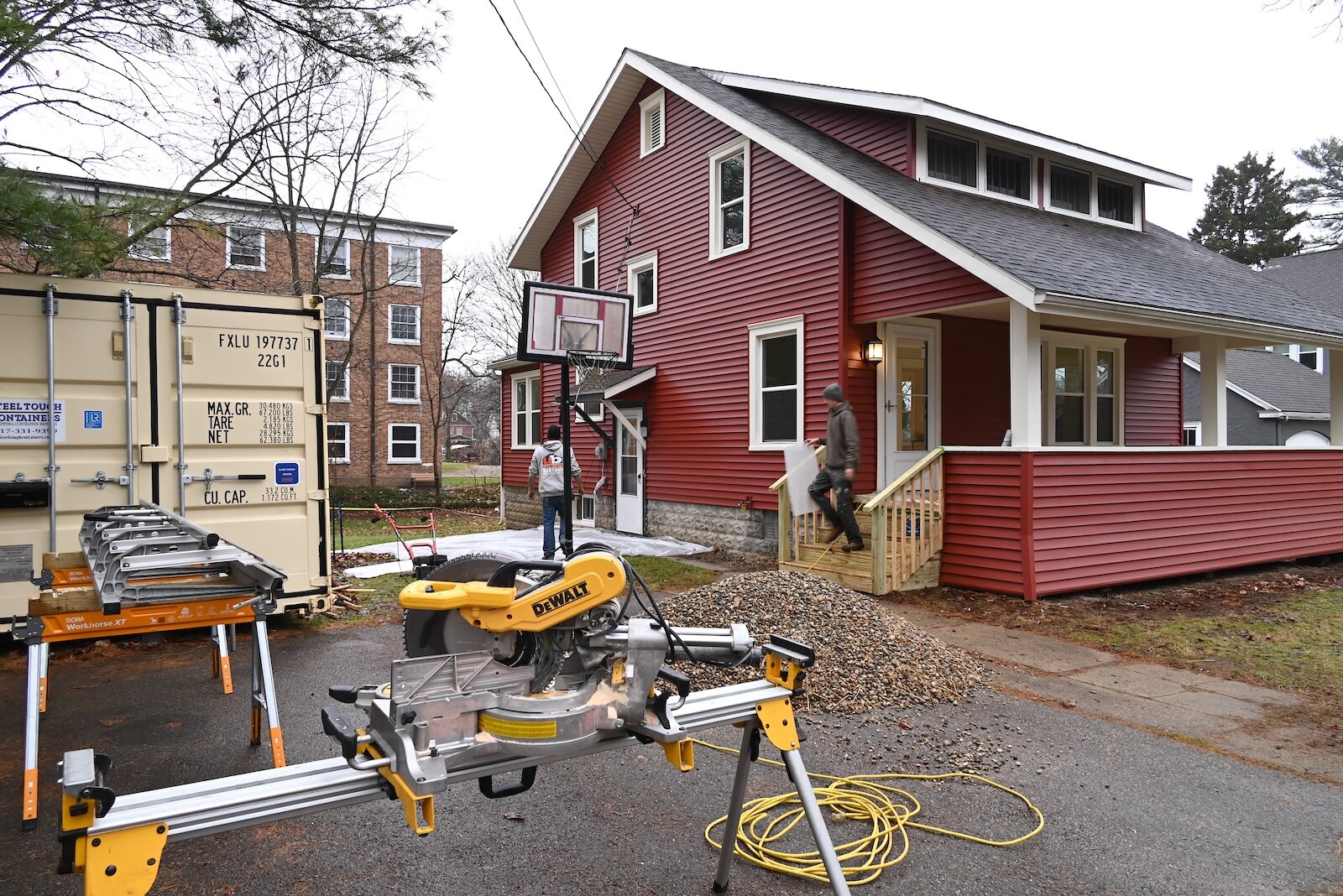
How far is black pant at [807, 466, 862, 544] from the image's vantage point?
888cm

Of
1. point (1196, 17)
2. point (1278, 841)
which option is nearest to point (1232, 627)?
point (1278, 841)

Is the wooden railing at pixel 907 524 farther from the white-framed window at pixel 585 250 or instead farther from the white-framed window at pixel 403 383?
the white-framed window at pixel 403 383

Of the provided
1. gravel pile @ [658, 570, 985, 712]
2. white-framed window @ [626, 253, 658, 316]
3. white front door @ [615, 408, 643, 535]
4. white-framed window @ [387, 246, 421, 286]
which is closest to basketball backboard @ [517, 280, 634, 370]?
gravel pile @ [658, 570, 985, 712]

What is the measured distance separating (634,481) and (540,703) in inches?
479

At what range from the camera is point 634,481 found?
565 inches

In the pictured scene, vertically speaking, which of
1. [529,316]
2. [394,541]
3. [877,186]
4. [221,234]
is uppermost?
[877,186]

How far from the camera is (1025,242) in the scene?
9.45 m

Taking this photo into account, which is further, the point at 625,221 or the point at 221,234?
the point at 625,221

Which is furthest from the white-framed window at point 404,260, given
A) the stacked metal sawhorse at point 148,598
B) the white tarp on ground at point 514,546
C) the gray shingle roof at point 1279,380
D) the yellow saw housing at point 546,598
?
the yellow saw housing at point 546,598

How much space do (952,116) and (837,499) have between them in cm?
524

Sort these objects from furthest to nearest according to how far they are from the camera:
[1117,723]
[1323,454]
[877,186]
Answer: [1323,454], [877,186], [1117,723]

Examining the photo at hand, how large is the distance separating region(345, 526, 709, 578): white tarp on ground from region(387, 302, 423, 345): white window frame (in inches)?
581

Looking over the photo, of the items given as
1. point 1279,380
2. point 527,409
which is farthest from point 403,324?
point 1279,380

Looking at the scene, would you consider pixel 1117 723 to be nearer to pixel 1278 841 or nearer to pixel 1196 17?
pixel 1278 841
